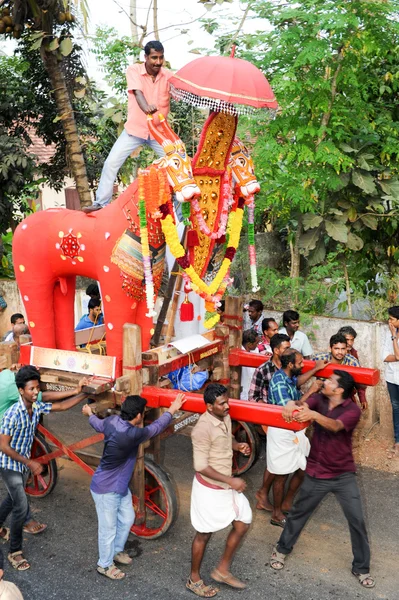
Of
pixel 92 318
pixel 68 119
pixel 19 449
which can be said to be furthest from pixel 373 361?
pixel 68 119

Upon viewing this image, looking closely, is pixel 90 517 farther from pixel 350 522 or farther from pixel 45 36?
pixel 45 36

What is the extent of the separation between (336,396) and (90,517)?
2.42m

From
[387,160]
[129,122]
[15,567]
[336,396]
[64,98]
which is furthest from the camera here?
[64,98]

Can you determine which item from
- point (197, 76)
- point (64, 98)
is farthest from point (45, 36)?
point (197, 76)

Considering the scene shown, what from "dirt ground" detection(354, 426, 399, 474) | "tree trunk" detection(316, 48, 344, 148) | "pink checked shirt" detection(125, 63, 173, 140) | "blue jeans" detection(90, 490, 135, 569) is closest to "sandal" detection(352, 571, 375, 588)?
"blue jeans" detection(90, 490, 135, 569)

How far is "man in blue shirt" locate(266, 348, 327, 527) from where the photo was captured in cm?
499

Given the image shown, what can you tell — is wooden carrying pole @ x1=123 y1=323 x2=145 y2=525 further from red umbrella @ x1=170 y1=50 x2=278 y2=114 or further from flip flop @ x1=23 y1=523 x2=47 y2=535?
red umbrella @ x1=170 y1=50 x2=278 y2=114

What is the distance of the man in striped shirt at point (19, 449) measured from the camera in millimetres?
4590

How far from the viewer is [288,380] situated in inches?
199

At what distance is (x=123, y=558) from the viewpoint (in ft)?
15.8

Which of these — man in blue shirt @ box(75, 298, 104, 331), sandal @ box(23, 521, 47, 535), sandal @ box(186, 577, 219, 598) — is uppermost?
man in blue shirt @ box(75, 298, 104, 331)

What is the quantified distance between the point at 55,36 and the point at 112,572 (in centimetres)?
698

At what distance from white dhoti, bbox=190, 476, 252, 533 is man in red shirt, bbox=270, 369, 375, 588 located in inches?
19.9

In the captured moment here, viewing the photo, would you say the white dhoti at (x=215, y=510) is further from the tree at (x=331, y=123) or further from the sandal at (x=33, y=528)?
the tree at (x=331, y=123)
